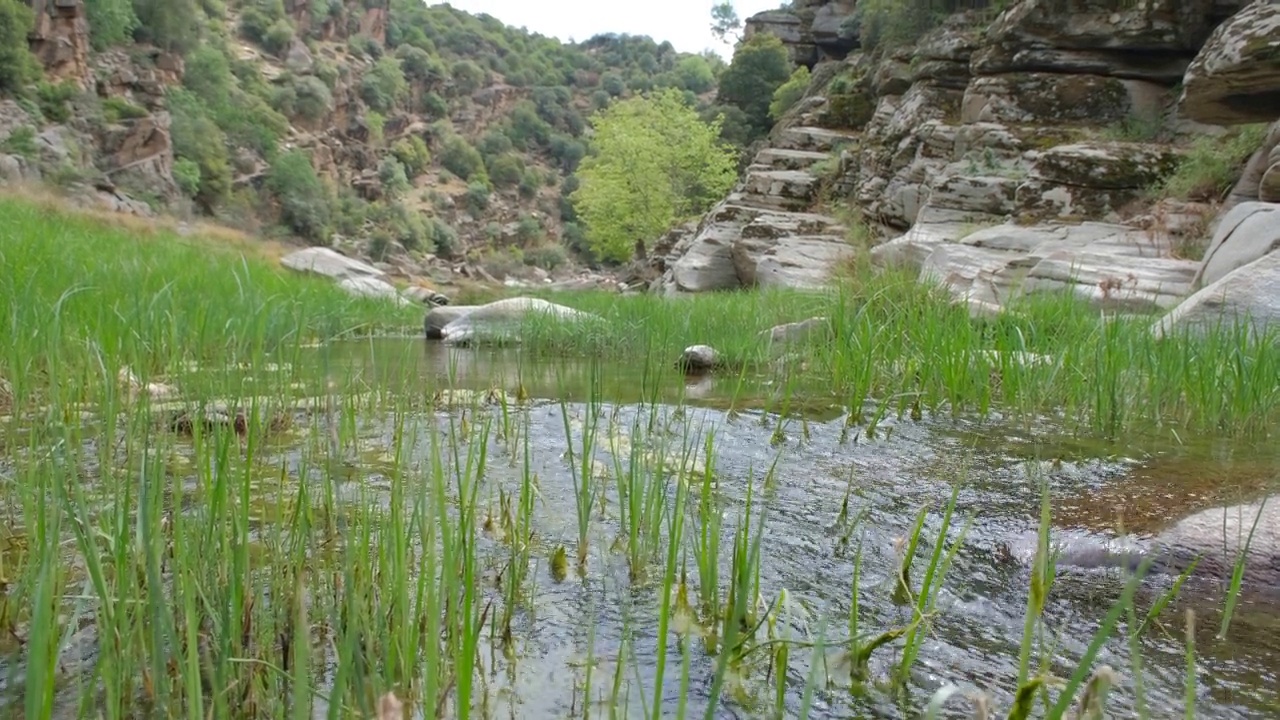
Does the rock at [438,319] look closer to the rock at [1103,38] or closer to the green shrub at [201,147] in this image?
the rock at [1103,38]

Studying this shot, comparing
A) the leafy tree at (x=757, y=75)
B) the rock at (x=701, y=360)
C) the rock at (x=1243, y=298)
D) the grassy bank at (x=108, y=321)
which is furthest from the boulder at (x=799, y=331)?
the leafy tree at (x=757, y=75)

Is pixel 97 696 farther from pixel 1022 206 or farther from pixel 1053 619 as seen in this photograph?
pixel 1022 206

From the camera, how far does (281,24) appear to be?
2160 inches

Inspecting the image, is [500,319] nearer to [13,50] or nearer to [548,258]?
[13,50]

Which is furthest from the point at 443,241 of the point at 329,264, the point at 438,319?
the point at 438,319

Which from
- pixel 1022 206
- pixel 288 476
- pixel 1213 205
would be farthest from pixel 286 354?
pixel 1022 206

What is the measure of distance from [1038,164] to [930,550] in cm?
993

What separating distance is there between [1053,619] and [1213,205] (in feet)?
28.0

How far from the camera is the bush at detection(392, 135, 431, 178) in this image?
60.1 metres

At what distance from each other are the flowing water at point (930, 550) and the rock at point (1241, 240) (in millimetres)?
4274

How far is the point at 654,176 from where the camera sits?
93.1ft

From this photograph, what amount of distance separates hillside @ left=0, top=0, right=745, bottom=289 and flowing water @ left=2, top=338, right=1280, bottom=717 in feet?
68.9

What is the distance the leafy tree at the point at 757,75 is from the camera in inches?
1219

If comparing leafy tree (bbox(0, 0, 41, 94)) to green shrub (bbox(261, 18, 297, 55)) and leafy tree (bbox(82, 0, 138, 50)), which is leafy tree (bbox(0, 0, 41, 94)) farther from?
green shrub (bbox(261, 18, 297, 55))
